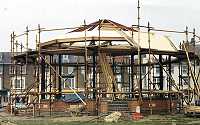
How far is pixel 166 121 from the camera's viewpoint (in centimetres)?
2869

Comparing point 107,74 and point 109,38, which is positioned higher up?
point 109,38

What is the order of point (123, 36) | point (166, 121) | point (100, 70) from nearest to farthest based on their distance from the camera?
point (166, 121) → point (123, 36) → point (100, 70)

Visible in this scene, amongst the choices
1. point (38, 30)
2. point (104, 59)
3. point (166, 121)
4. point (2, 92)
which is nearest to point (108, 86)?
point (104, 59)

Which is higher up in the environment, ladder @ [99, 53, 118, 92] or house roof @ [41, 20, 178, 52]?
house roof @ [41, 20, 178, 52]

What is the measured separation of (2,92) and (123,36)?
55.0 meters

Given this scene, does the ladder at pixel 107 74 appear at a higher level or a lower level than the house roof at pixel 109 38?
lower

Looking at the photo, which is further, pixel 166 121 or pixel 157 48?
pixel 157 48

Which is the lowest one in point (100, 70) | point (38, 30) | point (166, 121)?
point (166, 121)

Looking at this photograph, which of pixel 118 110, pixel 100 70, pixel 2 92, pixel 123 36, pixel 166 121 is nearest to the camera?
pixel 166 121

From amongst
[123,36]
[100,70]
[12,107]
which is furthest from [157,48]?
[12,107]

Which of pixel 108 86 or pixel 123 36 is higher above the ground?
pixel 123 36

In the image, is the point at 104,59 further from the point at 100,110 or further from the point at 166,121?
the point at 166,121

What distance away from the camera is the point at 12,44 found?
43219 millimetres

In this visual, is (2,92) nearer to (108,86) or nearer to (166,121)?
(108,86)
